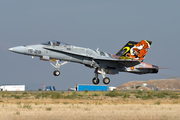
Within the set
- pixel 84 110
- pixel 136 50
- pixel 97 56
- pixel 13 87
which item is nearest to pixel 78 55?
pixel 97 56

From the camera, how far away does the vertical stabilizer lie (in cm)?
3378

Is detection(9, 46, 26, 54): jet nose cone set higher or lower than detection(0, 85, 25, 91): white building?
higher

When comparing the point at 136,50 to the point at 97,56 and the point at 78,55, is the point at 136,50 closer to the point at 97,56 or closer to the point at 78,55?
the point at 97,56

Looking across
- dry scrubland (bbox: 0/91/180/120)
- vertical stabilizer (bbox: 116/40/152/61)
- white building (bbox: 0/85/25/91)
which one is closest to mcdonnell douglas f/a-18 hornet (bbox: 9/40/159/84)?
vertical stabilizer (bbox: 116/40/152/61)

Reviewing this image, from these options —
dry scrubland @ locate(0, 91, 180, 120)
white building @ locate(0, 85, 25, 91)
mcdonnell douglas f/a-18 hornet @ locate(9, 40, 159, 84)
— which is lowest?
dry scrubland @ locate(0, 91, 180, 120)

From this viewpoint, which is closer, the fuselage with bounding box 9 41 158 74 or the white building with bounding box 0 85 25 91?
the fuselage with bounding box 9 41 158 74

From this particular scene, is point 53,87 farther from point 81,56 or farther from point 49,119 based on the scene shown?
point 49,119

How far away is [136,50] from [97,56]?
19.3ft

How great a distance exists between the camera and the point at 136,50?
34.0 m

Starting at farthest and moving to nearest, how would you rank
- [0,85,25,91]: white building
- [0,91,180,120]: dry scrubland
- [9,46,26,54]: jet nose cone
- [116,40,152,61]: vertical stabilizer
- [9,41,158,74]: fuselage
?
[0,85,25,91]: white building → [116,40,152,61]: vertical stabilizer → [9,41,158,74]: fuselage → [9,46,26,54]: jet nose cone → [0,91,180,120]: dry scrubland

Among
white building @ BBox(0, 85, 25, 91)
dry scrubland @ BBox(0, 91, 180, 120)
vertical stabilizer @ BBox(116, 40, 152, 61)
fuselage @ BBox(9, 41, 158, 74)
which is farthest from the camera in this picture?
white building @ BBox(0, 85, 25, 91)

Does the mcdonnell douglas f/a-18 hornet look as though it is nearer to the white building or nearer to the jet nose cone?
the jet nose cone

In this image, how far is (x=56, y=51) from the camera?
28109mm

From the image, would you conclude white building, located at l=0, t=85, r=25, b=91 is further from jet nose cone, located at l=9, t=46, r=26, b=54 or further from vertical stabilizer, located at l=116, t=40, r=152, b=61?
jet nose cone, located at l=9, t=46, r=26, b=54
